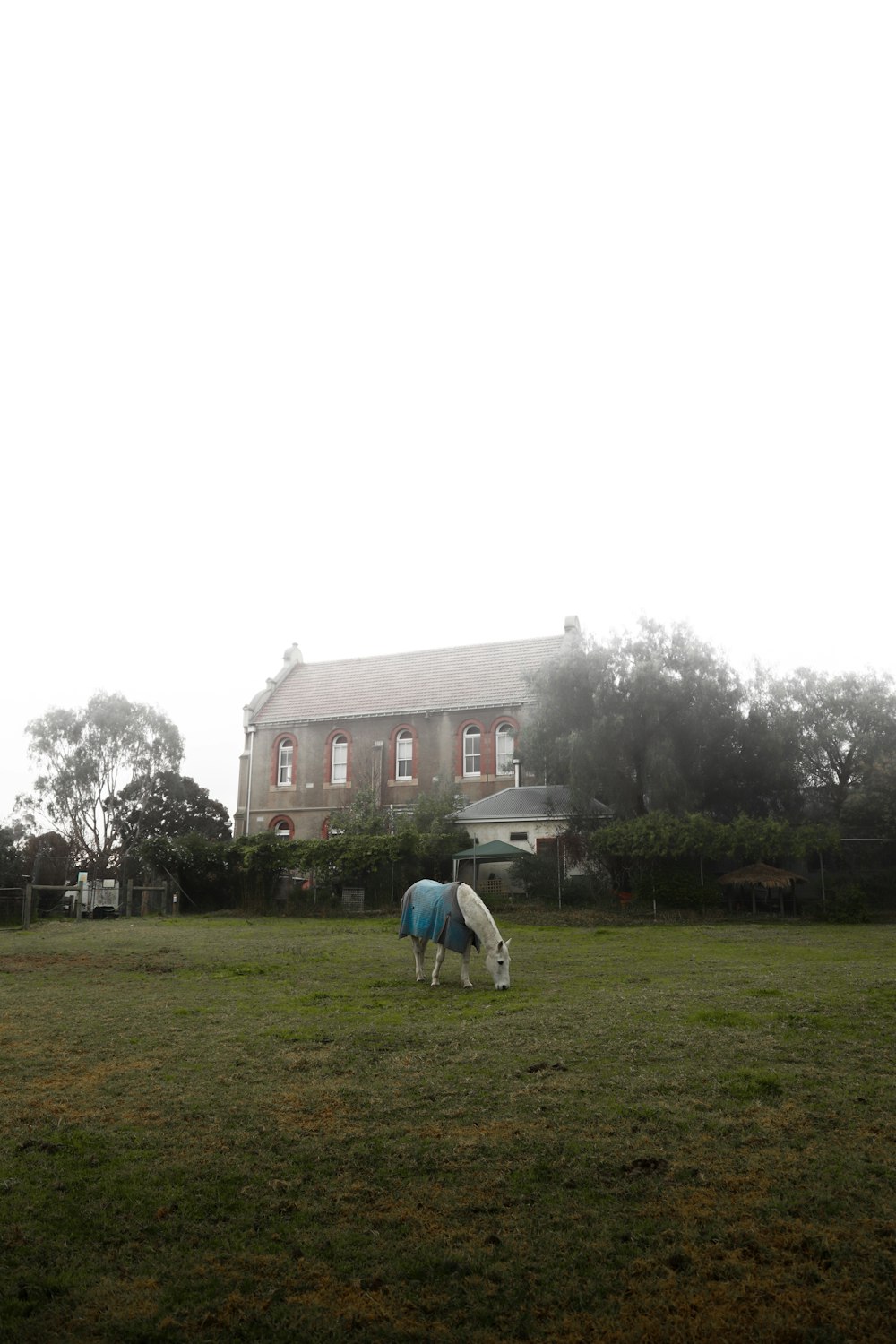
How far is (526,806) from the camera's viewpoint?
36.7 meters

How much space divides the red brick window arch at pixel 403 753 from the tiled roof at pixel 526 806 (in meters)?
9.56

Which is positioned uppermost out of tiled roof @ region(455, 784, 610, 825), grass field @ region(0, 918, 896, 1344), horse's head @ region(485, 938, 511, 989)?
tiled roof @ region(455, 784, 610, 825)

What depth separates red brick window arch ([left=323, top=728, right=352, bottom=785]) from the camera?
1982 inches

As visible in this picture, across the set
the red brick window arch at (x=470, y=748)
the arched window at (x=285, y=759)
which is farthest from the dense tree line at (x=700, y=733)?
the arched window at (x=285, y=759)

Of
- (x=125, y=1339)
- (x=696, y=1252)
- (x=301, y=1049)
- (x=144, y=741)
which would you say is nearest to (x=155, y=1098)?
(x=301, y=1049)

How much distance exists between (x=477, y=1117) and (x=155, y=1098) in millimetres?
2456

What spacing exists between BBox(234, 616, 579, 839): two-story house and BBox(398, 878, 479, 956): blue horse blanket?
1213 inches

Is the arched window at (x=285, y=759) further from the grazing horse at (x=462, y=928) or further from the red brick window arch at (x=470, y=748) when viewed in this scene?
the grazing horse at (x=462, y=928)

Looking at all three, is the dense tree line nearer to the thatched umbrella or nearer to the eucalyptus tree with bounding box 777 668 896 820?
the eucalyptus tree with bounding box 777 668 896 820

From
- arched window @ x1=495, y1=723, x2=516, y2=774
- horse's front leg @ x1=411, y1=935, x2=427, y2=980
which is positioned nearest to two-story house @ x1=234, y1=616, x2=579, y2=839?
arched window @ x1=495, y1=723, x2=516, y2=774

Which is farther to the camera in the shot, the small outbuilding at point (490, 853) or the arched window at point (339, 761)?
the arched window at point (339, 761)

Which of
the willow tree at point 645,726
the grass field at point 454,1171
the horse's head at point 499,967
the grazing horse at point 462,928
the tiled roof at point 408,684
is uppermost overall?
the tiled roof at point 408,684

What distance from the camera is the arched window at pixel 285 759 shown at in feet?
169

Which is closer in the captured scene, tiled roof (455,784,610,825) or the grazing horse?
the grazing horse
